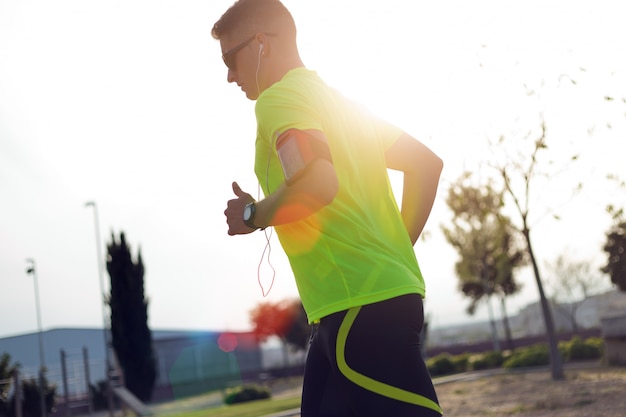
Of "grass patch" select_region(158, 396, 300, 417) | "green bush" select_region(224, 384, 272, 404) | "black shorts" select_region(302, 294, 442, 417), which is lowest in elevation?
"grass patch" select_region(158, 396, 300, 417)

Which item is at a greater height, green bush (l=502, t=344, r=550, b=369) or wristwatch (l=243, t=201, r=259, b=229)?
wristwatch (l=243, t=201, r=259, b=229)

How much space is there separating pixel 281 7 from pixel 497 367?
2796 centimetres

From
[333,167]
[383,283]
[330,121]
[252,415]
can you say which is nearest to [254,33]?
[330,121]

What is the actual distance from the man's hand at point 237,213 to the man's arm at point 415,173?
0.50 m

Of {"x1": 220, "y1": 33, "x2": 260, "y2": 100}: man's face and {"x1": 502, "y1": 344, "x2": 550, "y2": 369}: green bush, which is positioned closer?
{"x1": 220, "y1": 33, "x2": 260, "y2": 100}: man's face

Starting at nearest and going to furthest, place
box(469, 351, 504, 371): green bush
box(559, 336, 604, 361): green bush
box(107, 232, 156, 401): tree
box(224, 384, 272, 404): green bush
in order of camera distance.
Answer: box(559, 336, 604, 361): green bush → box(469, 351, 504, 371): green bush → box(224, 384, 272, 404): green bush → box(107, 232, 156, 401): tree

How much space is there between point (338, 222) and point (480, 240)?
3250 centimetres

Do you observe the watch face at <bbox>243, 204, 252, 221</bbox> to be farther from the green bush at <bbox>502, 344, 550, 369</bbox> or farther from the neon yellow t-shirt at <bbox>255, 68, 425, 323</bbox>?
the green bush at <bbox>502, 344, 550, 369</bbox>

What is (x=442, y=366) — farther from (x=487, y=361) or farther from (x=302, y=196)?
(x=302, y=196)

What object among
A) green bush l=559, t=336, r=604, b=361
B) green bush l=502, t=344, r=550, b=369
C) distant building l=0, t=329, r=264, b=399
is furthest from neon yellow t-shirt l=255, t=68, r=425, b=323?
distant building l=0, t=329, r=264, b=399

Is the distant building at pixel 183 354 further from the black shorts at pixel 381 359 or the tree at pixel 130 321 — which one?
the black shorts at pixel 381 359

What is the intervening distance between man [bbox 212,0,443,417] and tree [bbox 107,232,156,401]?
45953mm

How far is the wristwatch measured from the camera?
214cm

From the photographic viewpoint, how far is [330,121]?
7.16 feet
